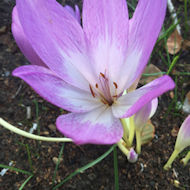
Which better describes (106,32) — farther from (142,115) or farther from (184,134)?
(184,134)

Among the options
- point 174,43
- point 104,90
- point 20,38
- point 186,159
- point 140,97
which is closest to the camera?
point 140,97

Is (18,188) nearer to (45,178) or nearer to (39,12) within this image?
(45,178)

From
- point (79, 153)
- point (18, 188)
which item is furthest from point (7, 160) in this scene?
point (79, 153)

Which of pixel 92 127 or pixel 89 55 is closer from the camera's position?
pixel 92 127

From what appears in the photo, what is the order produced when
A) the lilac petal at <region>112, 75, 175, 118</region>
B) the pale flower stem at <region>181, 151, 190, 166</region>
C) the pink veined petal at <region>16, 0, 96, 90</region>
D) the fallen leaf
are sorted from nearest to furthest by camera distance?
the lilac petal at <region>112, 75, 175, 118</region> < the pink veined petal at <region>16, 0, 96, 90</region> < the pale flower stem at <region>181, 151, 190, 166</region> < the fallen leaf

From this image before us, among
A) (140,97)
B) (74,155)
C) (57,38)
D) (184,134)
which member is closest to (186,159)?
(184,134)

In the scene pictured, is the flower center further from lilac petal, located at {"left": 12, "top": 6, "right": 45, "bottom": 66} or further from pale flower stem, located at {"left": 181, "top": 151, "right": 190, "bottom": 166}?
pale flower stem, located at {"left": 181, "top": 151, "right": 190, "bottom": 166}

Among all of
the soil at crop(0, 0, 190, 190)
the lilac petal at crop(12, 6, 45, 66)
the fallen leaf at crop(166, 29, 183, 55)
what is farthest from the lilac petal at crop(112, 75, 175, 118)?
the fallen leaf at crop(166, 29, 183, 55)
